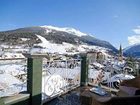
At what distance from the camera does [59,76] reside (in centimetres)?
556

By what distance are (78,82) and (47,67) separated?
156 cm

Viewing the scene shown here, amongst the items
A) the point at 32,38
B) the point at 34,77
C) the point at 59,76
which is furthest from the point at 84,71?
the point at 32,38

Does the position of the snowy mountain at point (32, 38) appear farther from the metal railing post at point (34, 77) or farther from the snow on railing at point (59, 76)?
the metal railing post at point (34, 77)

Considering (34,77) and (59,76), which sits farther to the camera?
(59,76)

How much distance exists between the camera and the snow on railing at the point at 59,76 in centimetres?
495

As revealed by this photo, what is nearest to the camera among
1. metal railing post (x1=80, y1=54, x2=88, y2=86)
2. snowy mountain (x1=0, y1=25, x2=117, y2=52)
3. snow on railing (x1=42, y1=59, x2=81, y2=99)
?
snow on railing (x1=42, y1=59, x2=81, y2=99)

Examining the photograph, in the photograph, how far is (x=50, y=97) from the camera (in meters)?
4.93

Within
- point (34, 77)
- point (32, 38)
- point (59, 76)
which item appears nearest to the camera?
point (34, 77)

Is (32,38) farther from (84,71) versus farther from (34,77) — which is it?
(34,77)

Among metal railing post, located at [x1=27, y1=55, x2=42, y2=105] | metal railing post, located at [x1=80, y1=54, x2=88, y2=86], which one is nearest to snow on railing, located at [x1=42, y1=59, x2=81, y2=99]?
metal railing post, located at [x1=80, y1=54, x2=88, y2=86]

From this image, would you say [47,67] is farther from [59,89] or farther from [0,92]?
[0,92]

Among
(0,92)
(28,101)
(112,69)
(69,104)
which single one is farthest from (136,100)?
(112,69)

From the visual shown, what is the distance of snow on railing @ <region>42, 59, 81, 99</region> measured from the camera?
4.95 m

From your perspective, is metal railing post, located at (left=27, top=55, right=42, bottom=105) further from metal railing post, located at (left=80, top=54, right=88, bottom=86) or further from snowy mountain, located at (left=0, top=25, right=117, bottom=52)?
snowy mountain, located at (left=0, top=25, right=117, bottom=52)
